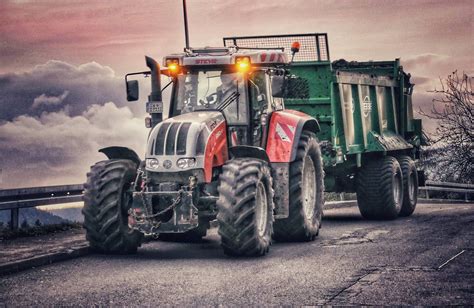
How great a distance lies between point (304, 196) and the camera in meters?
16.0

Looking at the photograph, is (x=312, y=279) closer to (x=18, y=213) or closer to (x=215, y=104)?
(x=215, y=104)

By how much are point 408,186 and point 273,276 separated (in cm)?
1143

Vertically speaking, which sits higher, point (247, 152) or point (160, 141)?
point (160, 141)

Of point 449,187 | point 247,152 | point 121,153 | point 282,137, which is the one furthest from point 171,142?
point 449,187

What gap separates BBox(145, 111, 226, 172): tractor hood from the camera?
45.2ft

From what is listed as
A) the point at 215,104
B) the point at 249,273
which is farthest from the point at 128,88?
the point at 249,273

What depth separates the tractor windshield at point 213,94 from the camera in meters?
14.9

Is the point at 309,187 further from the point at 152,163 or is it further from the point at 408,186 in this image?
the point at 408,186

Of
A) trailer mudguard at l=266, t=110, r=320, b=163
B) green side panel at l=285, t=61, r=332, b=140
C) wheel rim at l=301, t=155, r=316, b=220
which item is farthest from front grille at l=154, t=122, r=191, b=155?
green side panel at l=285, t=61, r=332, b=140

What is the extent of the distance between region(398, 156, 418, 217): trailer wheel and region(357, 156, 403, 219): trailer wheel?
1.06m

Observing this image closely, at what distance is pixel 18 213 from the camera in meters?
16.2

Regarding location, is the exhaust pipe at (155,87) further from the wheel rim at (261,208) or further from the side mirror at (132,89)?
the wheel rim at (261,208)

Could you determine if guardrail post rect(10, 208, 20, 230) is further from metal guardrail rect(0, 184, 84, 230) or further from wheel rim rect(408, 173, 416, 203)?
wheel rim rect(408, 173, 416, 203)

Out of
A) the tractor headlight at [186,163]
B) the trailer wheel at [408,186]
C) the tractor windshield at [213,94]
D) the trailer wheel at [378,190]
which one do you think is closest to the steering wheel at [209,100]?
the tractor windshield at [213,94]
